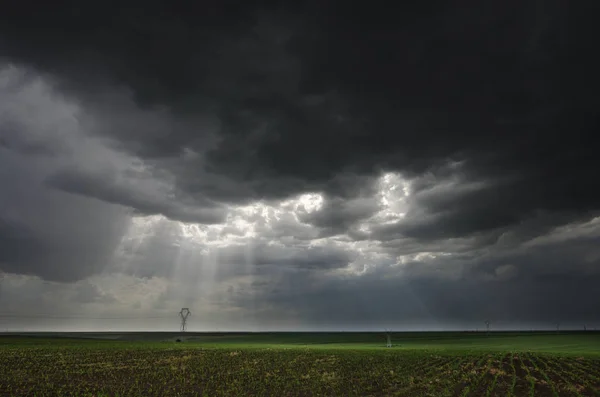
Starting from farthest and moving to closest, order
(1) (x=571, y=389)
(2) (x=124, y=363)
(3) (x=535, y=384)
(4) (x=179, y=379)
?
(2) (x=124, y=363)
(4) (x=179, y=379)
(3) (x=535, y=384)
(1) (x=571, y=389)

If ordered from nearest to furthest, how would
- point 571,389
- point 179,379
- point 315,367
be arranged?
point 571,389 < point 179,379 < point 315,367

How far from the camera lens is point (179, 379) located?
46.8 metres

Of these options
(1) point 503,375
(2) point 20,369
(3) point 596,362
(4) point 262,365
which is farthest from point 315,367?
(3) point 596,362

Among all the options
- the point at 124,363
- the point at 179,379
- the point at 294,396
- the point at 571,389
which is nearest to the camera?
the point at 294,396

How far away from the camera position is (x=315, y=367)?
59656 millimetres

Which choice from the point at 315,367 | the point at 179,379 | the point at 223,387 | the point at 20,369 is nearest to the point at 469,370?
the point at 315,367

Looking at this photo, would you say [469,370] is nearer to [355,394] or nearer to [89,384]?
Result: [355,394]

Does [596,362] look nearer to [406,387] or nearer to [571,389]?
[571,389]

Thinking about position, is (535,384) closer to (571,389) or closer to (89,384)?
(571,389)

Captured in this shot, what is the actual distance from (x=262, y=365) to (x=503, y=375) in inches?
1304

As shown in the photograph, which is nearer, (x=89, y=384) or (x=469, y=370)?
(x=89, y=384)

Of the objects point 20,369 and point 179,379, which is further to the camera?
point 20,369

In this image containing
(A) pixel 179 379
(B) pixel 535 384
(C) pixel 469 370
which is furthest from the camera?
(C) pixel 469 370

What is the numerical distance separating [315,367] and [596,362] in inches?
1807
